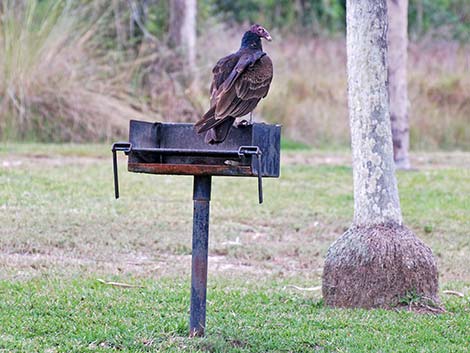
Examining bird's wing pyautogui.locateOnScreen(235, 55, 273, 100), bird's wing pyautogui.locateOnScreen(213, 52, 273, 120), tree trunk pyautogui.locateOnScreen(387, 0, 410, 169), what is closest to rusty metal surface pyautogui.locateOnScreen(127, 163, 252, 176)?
bird's wing pyautogui.locateOnScreen(213, 52, 273, 120)

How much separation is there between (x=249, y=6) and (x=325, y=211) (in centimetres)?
1623

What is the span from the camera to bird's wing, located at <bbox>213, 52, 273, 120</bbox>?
16.3 ft

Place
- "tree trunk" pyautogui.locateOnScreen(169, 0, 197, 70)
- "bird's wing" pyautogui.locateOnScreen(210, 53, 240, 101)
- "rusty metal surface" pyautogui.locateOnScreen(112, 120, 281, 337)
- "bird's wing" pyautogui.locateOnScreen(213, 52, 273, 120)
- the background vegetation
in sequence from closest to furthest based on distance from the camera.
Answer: "rusty metal surface" pyautogui.locateOnScreen(112, 120, 281, 337), "bird's wing" pyautogui.locateOnScreen(213, 52, 273, 120), "bird's wing" pyautogui.locateOnScreen(210, 53, 240, 101), the background vegetation, "tree trunk" pyautogui.locateOnScreen(169, 0, 197, 70)

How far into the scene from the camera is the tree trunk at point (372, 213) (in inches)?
242

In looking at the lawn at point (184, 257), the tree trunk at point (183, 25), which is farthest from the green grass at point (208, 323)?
the tree trunk at point (183, 25)

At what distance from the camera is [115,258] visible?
764cm

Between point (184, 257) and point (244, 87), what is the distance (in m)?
3.03

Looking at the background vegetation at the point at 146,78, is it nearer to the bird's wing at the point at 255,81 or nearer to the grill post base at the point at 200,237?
the bird's wing at the point at 255,81

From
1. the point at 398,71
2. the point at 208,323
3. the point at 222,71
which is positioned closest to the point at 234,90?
the point at 222,71

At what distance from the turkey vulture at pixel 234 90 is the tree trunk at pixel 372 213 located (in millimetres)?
1027

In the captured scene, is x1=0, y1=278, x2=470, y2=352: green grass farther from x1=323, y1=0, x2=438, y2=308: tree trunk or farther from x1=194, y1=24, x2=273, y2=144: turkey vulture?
x1=194, y1=24, x2=273, y2=144: turkey vulture

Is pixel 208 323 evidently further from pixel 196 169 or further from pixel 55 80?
pixel 55 80

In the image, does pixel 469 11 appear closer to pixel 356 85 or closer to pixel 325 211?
pixel 325 211

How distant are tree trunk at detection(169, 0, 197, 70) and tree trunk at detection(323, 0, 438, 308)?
10555mm
